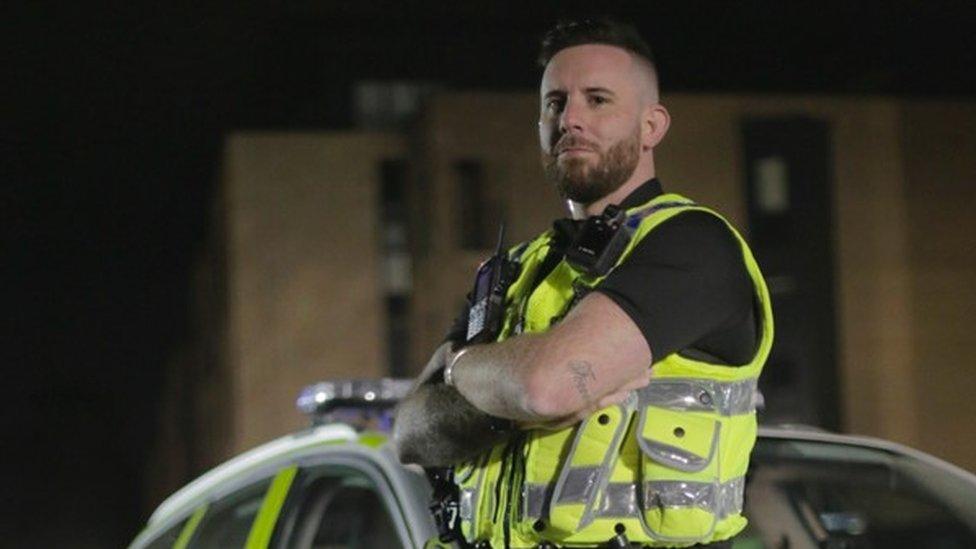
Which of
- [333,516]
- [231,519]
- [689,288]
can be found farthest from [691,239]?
[231,519]

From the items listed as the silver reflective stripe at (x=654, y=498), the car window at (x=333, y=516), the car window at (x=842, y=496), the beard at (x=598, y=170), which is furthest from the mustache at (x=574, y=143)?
the car window at (x=333, y=516)

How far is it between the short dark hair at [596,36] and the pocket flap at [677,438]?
0.56 meters

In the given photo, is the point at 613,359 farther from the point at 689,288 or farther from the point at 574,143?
the point at 574,143

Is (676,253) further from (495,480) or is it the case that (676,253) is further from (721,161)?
(721,161)

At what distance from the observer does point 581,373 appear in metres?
2.12

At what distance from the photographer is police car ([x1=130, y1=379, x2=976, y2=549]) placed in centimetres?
350

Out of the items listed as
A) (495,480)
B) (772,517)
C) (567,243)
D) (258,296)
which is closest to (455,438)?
(495,480)

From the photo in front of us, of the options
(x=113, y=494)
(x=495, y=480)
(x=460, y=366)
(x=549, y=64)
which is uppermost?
(x=549, y=64)

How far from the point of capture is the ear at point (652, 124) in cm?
238

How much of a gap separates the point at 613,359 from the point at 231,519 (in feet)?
6.47

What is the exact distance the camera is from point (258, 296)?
14320mm

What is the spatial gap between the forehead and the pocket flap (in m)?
0.49

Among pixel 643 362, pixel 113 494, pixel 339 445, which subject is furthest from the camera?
pixel 113 494

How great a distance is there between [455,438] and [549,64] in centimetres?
57
